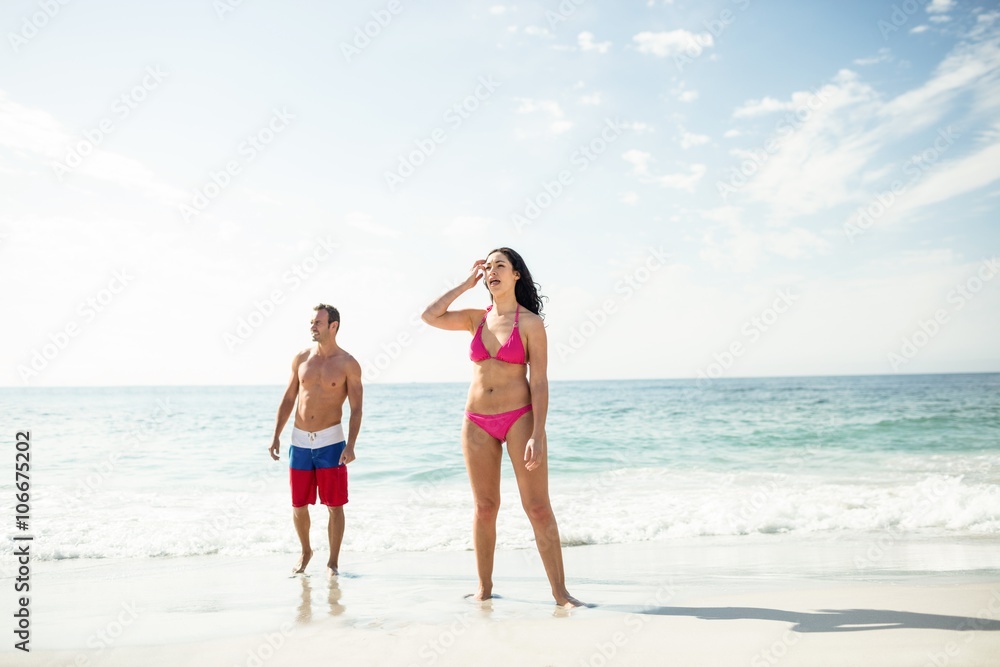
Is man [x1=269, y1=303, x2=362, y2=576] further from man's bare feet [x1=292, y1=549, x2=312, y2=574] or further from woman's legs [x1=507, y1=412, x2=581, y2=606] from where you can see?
woman's legs [x1=507, y1=412, x2=581, y2=606]

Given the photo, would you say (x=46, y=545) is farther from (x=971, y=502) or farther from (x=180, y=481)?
(x=971, y=502)

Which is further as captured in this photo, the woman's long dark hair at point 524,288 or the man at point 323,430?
the man at point 323,430

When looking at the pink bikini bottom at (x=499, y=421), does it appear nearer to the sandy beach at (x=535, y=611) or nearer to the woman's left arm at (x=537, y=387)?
the woman's left arm at (x=537, y=387)

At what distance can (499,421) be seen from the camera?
4.03 meters

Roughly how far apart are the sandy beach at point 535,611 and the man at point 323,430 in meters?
0.47

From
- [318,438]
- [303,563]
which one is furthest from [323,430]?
[303,563]

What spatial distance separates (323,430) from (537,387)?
2.30 meters

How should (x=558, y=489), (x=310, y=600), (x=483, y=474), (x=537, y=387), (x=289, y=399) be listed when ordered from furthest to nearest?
1. (x=558, y=489)
2. (x=289, y=399)
3. (x=310, y=600)
4. (x=483, y=474)
5. (x=537, y=387)

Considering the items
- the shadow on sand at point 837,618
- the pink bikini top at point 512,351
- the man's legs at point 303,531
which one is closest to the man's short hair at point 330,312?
the man's legs at point 303,531

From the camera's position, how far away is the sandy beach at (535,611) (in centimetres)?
332

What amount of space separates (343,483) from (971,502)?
7360mm

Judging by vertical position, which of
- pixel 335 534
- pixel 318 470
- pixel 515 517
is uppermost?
pixel 318 470

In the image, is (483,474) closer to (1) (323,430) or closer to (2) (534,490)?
(2) (534,490)

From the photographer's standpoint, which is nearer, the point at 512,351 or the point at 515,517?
the point at 512,351
